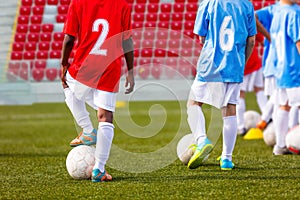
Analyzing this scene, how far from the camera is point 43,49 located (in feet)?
50.8

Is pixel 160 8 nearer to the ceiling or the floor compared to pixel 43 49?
nearer to the ceiling

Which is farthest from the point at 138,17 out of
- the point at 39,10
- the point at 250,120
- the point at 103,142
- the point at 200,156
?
the point at 103,142

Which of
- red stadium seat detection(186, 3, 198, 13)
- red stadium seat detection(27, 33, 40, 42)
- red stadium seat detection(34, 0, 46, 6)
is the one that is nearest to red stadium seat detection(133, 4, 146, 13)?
red stadium seat detection(186, 3, 198, 13)

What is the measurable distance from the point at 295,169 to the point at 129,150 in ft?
8.73

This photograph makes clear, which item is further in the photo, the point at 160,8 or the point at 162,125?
the point at 160,8

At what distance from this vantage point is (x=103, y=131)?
486 centimetres

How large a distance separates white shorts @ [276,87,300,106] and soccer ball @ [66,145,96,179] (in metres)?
2.48

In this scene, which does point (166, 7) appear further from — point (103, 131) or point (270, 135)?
point (103, 131)

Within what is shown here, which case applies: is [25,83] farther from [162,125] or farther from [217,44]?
[217,44]

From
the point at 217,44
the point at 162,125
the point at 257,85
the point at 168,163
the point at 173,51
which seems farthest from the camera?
the point at 173,51

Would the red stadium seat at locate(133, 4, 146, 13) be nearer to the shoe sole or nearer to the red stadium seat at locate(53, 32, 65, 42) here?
the red stadium seat at locate(53, 32, 65, 42)

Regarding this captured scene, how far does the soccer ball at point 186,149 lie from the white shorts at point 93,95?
982mm

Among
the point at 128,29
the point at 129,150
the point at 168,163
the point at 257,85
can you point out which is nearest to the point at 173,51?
the point at 257,85

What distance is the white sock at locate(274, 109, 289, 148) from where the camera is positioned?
682 cm
